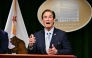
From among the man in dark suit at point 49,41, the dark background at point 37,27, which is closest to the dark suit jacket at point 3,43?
the man in dark suit at point 49,41

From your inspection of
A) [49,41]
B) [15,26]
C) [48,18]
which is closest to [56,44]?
[49,41]

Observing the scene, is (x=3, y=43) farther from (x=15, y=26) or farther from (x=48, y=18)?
(x=15, y=26)

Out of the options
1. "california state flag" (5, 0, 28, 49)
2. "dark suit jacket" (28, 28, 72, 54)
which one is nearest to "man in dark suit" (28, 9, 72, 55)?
"dark suit jacket" (28, 28, 72, 54)

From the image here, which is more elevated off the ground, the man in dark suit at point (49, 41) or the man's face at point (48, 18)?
the man's face at point (48, 18)

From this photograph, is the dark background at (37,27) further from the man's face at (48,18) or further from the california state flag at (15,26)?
the man's face at (48,18)

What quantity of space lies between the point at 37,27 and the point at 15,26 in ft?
1.92

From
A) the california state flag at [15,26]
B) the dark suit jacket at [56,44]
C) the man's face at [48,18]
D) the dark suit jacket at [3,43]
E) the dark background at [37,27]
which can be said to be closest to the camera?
the dark suit jacket at [56,44]

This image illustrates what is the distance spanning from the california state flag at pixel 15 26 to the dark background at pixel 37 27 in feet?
1.19

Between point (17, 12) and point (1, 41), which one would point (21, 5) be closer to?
point (17, 12)

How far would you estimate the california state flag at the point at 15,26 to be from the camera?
3980 mm

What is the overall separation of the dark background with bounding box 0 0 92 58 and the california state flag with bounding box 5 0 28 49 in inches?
14.2

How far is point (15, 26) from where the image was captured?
13.1ft

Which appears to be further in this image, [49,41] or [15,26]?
[15,26]

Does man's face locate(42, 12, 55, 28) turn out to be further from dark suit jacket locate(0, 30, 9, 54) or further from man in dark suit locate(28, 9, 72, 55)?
dark suit jacket locate(0, 30, 9, 54)
